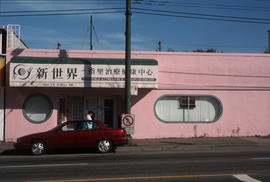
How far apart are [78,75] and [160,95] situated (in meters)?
4.52

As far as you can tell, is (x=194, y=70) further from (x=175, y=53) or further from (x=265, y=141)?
(x=265, y=141)

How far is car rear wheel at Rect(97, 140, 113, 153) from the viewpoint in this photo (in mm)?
12211

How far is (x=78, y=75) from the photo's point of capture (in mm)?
15133

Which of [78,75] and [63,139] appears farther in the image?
[78,75]

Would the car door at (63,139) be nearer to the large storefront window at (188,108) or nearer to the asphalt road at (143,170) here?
the asphalt road at (143,170)

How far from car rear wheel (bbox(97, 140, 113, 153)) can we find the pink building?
3.79 meters

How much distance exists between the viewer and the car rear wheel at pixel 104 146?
1221 cm

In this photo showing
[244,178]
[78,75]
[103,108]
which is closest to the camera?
[244,178]

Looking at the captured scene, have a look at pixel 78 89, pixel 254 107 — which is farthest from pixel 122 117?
pixel 254 107

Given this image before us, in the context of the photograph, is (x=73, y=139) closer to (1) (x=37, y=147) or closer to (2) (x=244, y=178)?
(1) (x=37, y=147)

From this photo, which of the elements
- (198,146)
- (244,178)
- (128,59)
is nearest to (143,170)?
(244,178)

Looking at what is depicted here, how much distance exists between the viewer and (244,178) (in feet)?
23.6

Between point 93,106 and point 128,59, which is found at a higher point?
point 128,59

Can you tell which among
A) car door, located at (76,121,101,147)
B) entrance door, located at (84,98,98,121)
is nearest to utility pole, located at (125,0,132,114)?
car door, located at (76,121,101,147)
